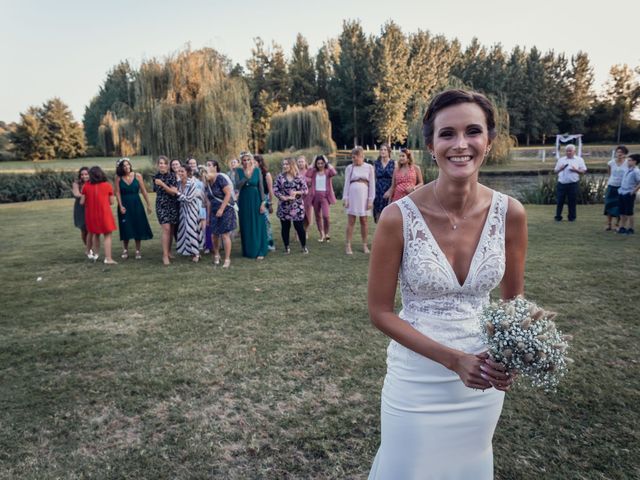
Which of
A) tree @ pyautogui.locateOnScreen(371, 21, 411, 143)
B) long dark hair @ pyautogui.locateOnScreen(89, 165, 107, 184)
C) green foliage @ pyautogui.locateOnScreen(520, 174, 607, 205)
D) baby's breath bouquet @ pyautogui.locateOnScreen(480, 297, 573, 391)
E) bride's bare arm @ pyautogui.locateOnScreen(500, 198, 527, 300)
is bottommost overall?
green foliage @ pyautogui.locateOnScreen(520, 174, 607, 205)

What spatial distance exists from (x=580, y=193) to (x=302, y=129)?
22.5 m

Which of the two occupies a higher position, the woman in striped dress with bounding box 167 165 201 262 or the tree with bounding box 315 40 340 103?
the tree with bounding box 315 40 340 103

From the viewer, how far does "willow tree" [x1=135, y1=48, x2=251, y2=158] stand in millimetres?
21172

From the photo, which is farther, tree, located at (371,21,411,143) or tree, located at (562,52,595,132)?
tree, located at (562,52,595,132)

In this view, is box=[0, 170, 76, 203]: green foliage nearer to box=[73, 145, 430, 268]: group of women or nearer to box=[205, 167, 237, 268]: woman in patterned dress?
box=[73, 145, 430, 268]: group of women

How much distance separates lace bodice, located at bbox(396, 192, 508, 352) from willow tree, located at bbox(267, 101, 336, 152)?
108ft

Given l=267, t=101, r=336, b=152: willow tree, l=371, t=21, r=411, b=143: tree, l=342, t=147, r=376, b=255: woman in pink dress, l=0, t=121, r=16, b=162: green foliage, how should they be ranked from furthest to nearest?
1. l=371, t=21, r=411, b=143: tree
2. l=0, t=121, r=16, b=162: green foliage
3. l=267, t=101, r=336, b=152: willow tree
4. l=342, t=147, r=376, b=255: woman in pink dress

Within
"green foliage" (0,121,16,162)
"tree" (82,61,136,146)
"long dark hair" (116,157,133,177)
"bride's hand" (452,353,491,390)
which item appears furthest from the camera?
"tree" (82,61,136,146)

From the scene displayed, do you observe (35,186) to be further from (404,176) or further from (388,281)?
(388,281)

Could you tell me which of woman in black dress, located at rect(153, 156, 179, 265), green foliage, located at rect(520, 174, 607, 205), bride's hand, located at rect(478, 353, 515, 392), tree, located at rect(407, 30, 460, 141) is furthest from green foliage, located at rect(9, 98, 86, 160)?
bride's hand, located at rect(478, 353, 515, 392)

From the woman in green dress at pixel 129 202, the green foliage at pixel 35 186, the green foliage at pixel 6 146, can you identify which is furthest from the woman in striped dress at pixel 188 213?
the green foliage at pixel 6 146

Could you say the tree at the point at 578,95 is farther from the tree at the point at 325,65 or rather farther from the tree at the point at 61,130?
the tree at the point at 61,130

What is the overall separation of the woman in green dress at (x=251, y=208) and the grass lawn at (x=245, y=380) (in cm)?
143

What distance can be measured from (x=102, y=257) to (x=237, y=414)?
22.9 ft
